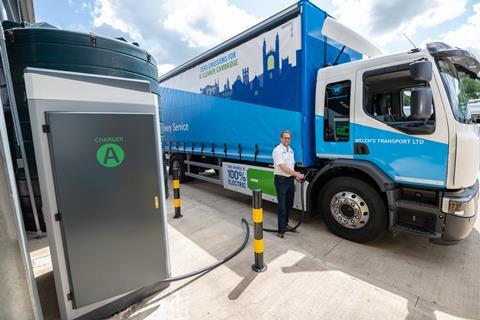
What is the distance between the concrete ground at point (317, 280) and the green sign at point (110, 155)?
4.67ft

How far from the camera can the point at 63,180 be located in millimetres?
1872

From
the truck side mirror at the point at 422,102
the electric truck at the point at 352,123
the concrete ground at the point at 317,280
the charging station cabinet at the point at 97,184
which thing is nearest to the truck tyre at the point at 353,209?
the electric truck at the point at 352,123

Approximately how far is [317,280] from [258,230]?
841mm

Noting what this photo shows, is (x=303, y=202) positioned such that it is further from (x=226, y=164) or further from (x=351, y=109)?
(x=226, y=164)

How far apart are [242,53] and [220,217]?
3174 millimetres

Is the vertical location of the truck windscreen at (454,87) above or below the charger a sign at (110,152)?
above

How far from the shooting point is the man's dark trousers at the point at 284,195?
363 centimetres

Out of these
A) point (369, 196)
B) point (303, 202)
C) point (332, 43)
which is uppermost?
point (332, 43)

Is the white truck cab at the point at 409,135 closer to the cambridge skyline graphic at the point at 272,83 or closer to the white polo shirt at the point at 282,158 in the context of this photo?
the cambridge skyline graphic at the point at 272,83

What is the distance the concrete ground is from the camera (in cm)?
223

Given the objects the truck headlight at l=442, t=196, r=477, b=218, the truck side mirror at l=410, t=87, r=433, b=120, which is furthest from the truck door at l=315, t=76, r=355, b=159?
the truck headlight at l=442, t=196, r=477, b=218

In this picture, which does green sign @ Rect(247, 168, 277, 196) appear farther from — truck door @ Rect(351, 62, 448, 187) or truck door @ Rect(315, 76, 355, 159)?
truck door @ Rect(351, 62, 448, 187)

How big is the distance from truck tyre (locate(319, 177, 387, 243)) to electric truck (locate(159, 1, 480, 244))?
0.01 meters

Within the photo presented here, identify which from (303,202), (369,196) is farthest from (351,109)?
(303,202)
